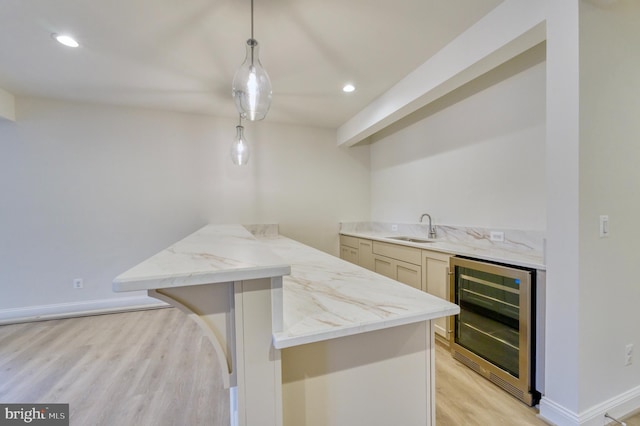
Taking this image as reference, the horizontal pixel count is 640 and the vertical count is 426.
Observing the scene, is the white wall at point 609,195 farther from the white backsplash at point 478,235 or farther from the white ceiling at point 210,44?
the white ceiling at point 210,44

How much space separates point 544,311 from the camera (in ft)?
5.21

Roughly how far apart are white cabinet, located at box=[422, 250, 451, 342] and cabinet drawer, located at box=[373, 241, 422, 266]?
0.09 meters

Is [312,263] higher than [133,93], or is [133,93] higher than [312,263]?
[133,93]

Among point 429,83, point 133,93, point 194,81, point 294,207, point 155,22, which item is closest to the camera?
point 155,22

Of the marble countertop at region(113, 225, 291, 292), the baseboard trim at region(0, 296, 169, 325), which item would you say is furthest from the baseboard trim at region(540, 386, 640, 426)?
the baseboard trim at region(0, 296, 169, 325)

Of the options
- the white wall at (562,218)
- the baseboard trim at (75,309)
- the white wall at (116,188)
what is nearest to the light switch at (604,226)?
the white wall at (562,218)

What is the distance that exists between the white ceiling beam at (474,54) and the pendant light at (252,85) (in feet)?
4.83

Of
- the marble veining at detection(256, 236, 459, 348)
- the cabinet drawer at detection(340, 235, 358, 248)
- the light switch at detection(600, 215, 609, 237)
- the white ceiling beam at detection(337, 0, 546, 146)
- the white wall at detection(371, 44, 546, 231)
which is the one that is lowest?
the cabinet drawer at detection(340, 235, 358, 248)

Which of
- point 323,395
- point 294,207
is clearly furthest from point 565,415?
point 294,207

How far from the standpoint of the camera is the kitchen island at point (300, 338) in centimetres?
74

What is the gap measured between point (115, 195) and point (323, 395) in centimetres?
370

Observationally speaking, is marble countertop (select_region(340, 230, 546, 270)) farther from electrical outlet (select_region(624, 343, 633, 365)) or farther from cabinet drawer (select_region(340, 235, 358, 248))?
cabinet drawer (select_region(340, 235, 358, 248))

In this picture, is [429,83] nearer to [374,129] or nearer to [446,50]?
[446,50]

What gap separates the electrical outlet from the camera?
62.2 inches
